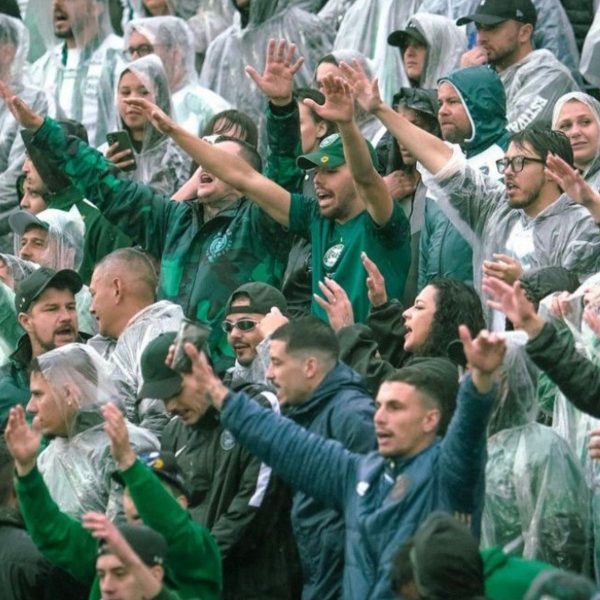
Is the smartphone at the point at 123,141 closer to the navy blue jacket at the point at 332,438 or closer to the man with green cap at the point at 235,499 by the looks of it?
the man with green cap at the point at 235,499

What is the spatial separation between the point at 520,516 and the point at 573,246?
171cm

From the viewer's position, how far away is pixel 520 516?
8812mm

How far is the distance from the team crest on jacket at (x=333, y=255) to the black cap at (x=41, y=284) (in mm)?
1385

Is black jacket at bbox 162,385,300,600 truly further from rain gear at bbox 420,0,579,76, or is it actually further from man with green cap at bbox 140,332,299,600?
rain gear at bbox 420,0,579,76

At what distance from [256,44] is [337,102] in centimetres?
490

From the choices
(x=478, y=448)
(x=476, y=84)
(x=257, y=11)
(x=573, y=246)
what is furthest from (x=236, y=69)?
(x=478, y=448)

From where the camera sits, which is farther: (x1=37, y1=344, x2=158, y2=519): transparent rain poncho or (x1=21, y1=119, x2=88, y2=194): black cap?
(x1=21, y1=119, x2=88, y2=194): black cap

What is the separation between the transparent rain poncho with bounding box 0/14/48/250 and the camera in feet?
45.9

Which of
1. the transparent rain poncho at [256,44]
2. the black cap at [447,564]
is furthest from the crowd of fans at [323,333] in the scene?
the transparent rain poncho at [256,44]

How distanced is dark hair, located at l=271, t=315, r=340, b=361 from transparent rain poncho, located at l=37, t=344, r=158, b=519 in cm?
88

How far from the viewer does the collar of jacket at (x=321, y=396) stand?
28.7 feet

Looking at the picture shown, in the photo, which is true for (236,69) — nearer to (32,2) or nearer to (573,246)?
(32,2)

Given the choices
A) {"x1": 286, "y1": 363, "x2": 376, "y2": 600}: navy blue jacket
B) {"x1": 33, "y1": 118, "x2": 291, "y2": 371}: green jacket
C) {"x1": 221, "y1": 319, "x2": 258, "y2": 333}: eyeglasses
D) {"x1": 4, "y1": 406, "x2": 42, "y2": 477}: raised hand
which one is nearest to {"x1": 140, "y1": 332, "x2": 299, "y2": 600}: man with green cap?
{"x1": 286, "y1": 363, "x2": 376, "y2": 600}: navy blue jacket

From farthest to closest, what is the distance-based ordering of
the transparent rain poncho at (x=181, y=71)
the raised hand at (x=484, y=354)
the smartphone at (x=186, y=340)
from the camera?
the transparent rain poncho at (x=181, y=71), the smartphone at (x=186, y=340), the raised hand at (x=484, y=354)
